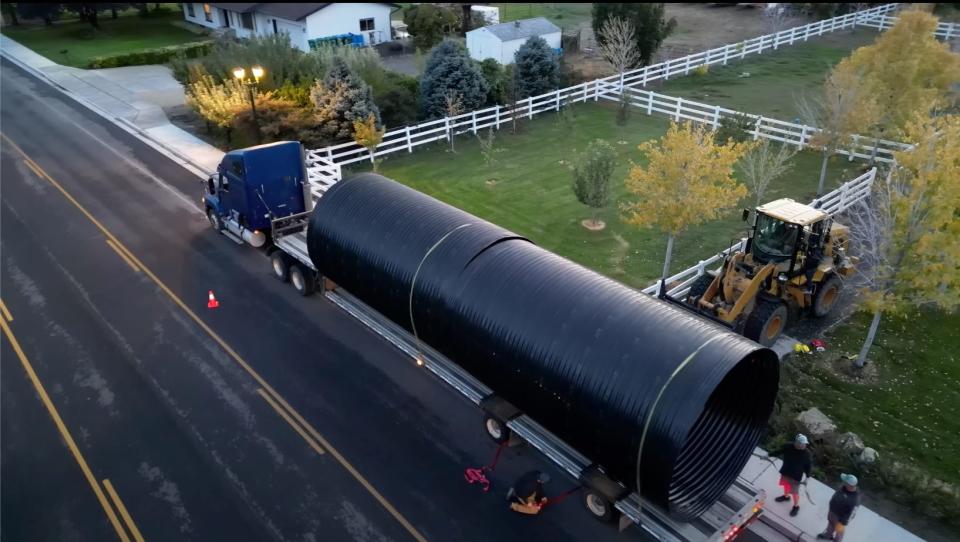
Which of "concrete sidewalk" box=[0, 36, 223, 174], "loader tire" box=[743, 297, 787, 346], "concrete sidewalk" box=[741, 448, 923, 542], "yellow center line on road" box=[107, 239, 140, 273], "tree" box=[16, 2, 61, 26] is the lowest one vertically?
"concrete sidewalk" box=[741, 448, 923, 542]

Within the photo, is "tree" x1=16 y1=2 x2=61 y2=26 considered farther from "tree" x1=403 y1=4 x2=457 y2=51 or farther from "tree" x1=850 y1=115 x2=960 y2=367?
"tree" x1=850 y1=115 x2=960 y2=367

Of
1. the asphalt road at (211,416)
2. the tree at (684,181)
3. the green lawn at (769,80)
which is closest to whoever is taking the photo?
the asphalt road at (211,416)

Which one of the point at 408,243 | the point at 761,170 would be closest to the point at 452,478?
the point at 408,243

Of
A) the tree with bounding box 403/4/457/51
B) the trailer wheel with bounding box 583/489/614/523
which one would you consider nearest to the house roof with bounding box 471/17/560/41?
the tree with bounding box 403/4/457/51

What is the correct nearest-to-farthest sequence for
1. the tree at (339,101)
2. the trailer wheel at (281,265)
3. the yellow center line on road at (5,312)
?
the yellow center line on road at (5,312)
the trailer wheel at (281,265)
the tree at (339,101)

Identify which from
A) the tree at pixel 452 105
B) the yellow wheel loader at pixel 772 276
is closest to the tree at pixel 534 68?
the tree at pixel 452 105

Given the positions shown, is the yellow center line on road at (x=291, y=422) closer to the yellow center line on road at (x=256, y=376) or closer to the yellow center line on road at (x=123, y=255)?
the yellow center line on road at (x=256, y=376)
